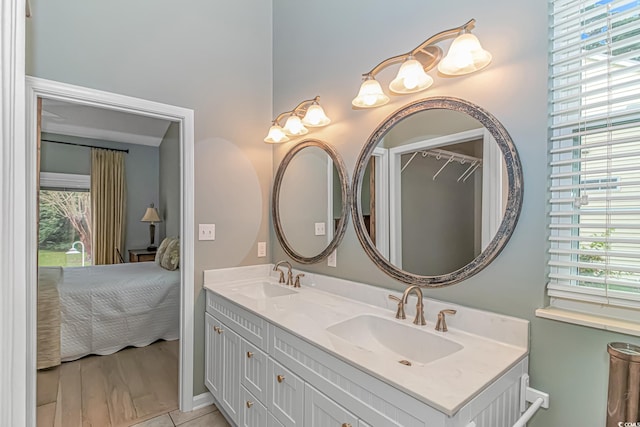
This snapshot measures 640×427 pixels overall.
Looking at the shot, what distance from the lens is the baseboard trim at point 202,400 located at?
2236 mm

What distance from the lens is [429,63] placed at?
1.49 meters

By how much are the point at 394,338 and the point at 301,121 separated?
1465 millimetres

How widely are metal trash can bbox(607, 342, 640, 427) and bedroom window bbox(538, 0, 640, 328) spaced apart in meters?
0.26

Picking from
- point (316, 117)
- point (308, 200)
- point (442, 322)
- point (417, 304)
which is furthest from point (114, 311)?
point (442, 322)

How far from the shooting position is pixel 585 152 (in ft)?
3.71

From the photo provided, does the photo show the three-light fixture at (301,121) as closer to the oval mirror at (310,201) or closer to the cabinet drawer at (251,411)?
the oval mirror at (310,201)

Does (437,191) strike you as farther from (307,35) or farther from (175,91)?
(175,91)

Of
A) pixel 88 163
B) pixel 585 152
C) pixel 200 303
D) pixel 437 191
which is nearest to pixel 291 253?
pixel 200 303

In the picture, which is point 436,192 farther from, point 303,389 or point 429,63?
point 303,389

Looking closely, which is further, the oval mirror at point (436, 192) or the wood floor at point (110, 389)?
the wood floor at point (110, 389)

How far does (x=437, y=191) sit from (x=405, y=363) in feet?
2.73

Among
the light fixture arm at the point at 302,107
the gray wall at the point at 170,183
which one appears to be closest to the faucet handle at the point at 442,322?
the light fixture arm at the point at 302,107

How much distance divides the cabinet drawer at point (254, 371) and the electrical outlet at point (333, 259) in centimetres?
68

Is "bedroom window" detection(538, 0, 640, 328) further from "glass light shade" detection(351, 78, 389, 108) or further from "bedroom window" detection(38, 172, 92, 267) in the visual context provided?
"bedroom window" detection(38, 172, 92, 267)
